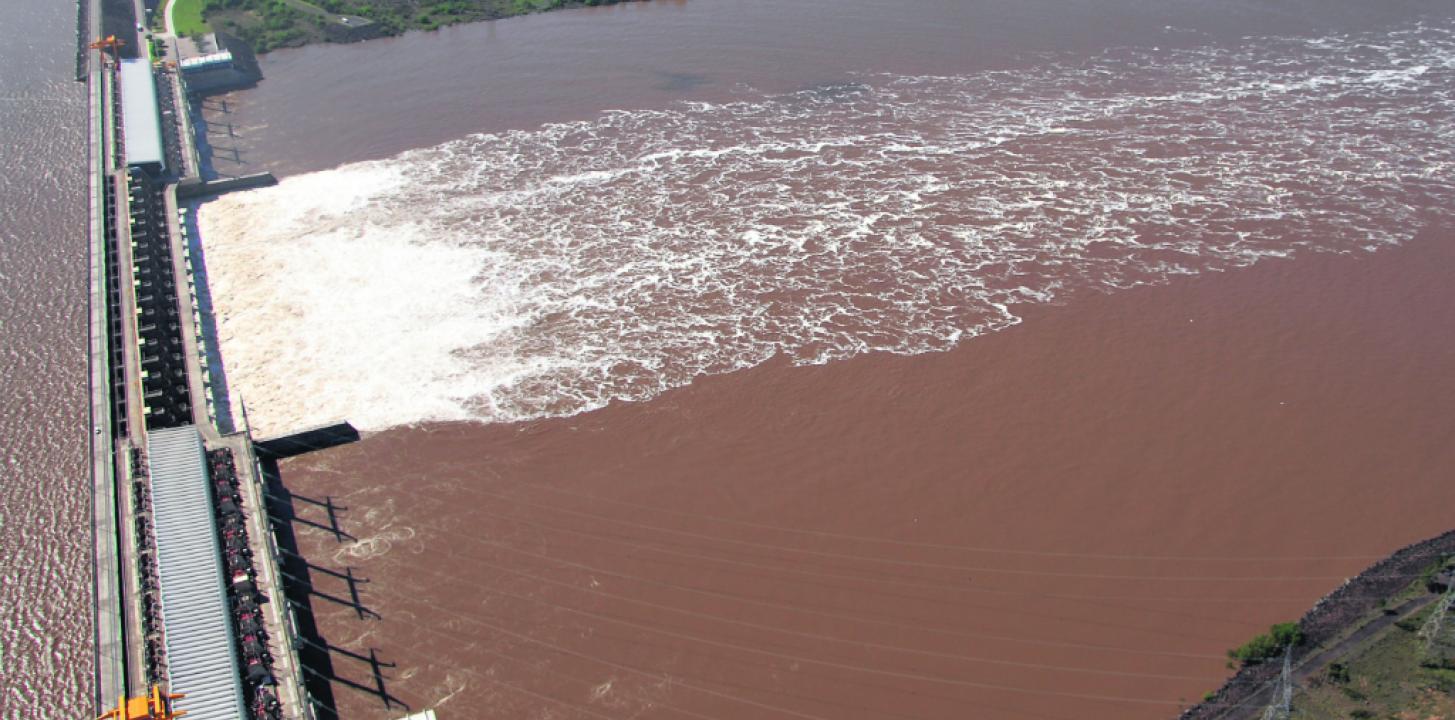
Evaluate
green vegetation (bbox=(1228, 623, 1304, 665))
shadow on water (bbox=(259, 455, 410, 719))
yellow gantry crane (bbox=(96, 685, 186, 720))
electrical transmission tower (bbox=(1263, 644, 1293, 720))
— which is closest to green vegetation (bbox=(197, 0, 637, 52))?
shadow on water (bbox=(259, 455, 410, 719))

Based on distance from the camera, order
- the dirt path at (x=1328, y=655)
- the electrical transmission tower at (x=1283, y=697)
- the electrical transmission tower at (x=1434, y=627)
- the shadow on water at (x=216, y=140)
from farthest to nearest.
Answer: the shadow on water at (x=216, y=140) < the electrical transmission tower at (x=1434, y=627) < the dirt path at (x=1328, y=655) < the electrical transmission tower at (x=1283, y=697)

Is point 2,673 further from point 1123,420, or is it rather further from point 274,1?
point 274,1

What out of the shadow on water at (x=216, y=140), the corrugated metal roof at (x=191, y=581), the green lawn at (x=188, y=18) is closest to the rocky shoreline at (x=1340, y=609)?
the corrugated metal roof at (x=191, y=581)

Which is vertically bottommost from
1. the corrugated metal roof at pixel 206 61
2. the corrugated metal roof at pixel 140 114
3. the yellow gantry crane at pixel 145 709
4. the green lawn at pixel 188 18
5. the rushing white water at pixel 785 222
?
the yellow gantry crane at pixel 145 709

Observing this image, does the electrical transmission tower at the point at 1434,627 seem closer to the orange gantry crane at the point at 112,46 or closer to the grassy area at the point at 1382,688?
the grassy area at the point at 1382,688

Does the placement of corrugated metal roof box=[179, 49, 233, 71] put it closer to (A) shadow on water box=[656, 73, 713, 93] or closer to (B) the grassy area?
(A) shadow on water box=[656, 73, 713, 93]

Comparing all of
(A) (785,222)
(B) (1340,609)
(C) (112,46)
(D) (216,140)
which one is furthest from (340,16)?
(B) (1340,609)

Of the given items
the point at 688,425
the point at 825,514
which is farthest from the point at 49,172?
the point at 825,514
